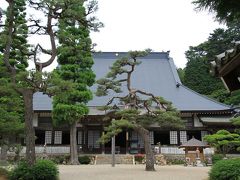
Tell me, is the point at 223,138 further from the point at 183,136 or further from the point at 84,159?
the point at 84,159

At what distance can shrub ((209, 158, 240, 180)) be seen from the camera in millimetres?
12582

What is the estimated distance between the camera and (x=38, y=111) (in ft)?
101

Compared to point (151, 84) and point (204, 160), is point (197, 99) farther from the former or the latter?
point (204, 160)

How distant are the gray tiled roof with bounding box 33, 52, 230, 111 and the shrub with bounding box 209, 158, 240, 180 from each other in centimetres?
1721

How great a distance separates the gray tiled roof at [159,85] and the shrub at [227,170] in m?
17.2

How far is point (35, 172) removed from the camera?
1318cm

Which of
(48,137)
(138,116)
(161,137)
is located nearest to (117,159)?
(161,137)

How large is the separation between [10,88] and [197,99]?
21.1 meters

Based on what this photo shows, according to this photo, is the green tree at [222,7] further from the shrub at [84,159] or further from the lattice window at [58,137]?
the lattice window at [58,137]

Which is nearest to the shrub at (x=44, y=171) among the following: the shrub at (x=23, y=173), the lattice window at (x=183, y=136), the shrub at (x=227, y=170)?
the shrub at (x=23, y=173)

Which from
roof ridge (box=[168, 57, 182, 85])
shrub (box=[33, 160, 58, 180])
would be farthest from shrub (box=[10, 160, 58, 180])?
roof ridge (box=[168, 57, 182, 85])

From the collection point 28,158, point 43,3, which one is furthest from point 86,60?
point 28,158

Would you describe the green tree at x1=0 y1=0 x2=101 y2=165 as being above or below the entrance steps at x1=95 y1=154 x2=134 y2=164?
above

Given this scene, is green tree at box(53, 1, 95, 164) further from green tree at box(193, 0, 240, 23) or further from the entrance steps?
green tree at box(193, 0, 240, 23)
